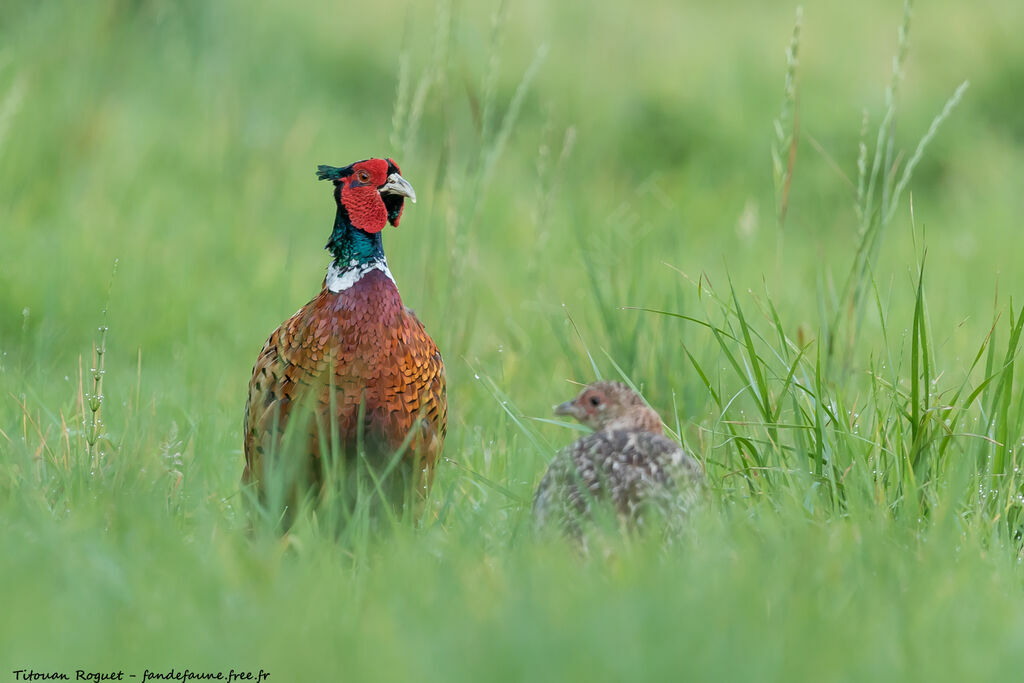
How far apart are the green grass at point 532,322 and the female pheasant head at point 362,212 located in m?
0.62

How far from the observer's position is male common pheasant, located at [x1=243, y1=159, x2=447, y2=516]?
3.64m

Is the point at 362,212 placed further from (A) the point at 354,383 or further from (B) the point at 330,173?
(A) the point at 354,383

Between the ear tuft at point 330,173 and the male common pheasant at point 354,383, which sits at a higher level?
the ear tuft at point 330,173

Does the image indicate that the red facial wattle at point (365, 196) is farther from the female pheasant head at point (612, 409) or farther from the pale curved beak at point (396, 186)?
the female pheasant head at point (612, 409)

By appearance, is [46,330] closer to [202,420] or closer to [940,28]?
[202,420]

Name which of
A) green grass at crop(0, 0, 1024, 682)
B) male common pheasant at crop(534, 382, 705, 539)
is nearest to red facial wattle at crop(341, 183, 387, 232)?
green grass at crop(0, 0, 1024, 682)

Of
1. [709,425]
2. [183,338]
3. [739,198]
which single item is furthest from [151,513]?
[739,198]

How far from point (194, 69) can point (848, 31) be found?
215 inches

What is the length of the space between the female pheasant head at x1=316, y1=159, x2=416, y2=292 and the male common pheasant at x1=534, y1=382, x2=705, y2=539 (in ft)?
3.25

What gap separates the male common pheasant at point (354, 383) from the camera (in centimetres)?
364

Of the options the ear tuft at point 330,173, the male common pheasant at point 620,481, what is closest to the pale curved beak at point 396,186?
the ear tuft at point 330,173

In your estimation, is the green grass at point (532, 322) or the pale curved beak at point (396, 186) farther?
the pale curved beak at point (396, 186)

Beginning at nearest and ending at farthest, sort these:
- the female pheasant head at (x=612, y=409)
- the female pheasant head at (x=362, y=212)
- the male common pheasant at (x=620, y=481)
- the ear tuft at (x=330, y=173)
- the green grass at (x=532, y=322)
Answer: the green grass at (x=532, y=322) → the male common pheasant at (x=620, y=481) → the female pheasant head at (x=612, y=409) → the female pheasant head at (x=362, y=212) → the ear tuft at (x=330, y=173)

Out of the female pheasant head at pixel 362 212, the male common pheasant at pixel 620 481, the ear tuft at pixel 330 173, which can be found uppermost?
the ear tuft at pixel 330 173
